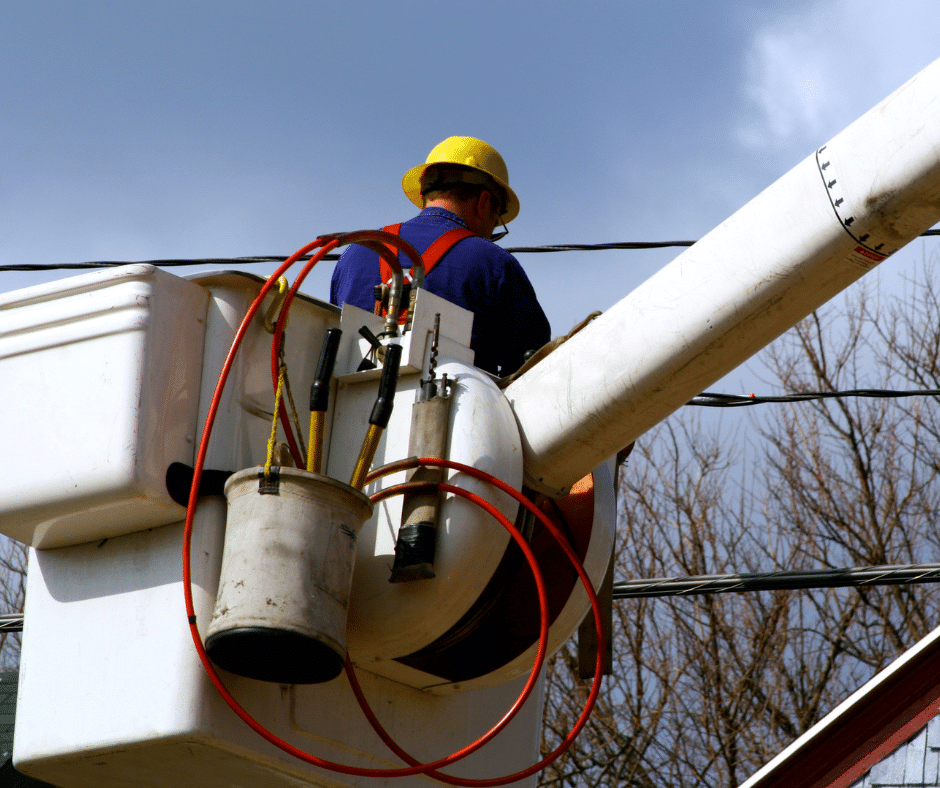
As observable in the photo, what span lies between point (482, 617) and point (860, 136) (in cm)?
162

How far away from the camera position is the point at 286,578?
3.42 metres

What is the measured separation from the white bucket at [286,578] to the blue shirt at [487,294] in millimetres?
1405

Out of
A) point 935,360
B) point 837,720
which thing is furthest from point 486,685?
point 935,360

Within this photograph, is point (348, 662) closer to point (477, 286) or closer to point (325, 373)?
point (325, 373)

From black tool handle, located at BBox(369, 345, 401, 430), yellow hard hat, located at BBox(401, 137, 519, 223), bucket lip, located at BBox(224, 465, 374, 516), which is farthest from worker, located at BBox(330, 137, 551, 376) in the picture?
bucket lip, located at BBox(224, 465, 374, 516)

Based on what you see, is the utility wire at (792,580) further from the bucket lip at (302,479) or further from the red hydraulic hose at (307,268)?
the bucket lip at (302,479)

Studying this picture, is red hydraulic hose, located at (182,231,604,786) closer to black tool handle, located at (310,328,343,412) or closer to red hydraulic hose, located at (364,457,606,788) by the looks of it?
red hydraulic hose, located at (364,457,606,788)

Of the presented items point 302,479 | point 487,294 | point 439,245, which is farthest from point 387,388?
point 439,245

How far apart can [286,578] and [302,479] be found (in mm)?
238

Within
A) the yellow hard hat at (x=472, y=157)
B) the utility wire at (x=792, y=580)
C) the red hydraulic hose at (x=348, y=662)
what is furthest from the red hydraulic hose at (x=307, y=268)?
the utility wire at (x=792, y=580)

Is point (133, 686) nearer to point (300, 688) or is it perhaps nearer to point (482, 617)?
point (300, 688)

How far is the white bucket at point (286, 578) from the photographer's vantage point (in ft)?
11.2

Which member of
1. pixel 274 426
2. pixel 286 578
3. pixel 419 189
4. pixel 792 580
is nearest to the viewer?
pixel 286 578

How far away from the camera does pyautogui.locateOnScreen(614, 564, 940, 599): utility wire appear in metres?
6.76
